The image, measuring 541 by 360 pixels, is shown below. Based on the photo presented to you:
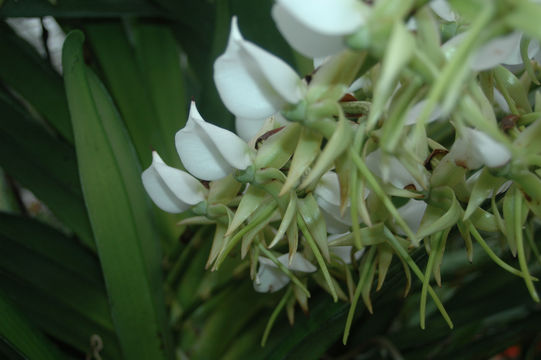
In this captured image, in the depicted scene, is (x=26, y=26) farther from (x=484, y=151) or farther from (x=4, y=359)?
(x=484, y=151)

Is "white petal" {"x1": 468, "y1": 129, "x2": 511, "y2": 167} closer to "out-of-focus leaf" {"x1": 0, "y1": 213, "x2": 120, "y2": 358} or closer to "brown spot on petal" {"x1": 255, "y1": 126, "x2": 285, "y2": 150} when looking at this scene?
"brown spot on petal" {"x1": 255, "y1": 126, "x2": 285, "y2": 150}

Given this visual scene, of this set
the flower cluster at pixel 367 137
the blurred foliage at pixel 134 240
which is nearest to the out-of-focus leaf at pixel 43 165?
the blurred foliage at pixel 134 240

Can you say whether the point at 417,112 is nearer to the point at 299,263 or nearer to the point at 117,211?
the point at 299,263

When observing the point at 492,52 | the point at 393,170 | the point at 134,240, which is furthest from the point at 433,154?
the point at 134,240

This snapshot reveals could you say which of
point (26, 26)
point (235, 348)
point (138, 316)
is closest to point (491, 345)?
point (235, 348)

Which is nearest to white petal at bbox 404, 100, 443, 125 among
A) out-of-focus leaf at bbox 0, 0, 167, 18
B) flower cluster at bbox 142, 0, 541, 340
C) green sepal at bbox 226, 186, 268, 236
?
flower cluster at bbox 142, 0, 541, 340
